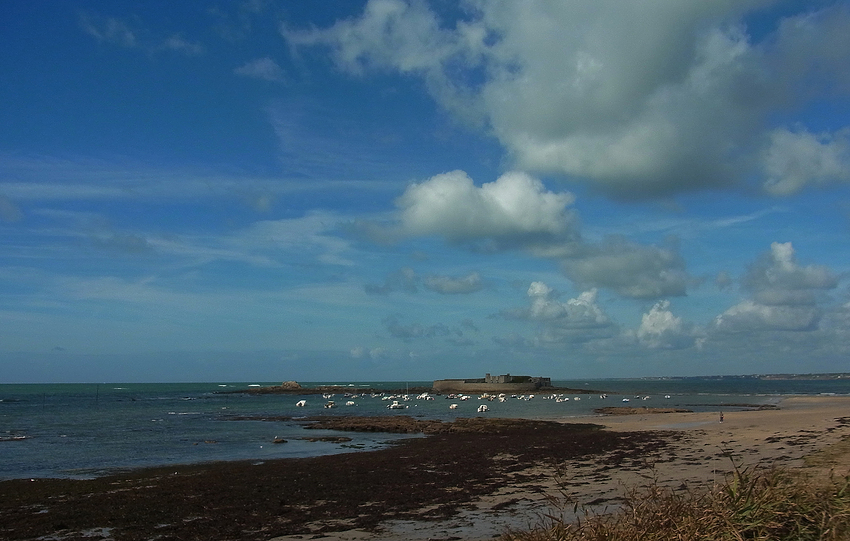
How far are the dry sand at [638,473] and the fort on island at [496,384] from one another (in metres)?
92.0

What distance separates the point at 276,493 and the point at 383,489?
3324 millimetres

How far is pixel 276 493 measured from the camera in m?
19.6

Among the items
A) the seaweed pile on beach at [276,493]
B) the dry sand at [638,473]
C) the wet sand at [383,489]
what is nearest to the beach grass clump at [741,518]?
the dry sand at [638,473]

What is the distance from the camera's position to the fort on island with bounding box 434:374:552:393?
5039 inches

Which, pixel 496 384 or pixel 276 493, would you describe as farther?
pixel 496 384

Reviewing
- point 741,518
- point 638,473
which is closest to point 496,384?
point 638,473

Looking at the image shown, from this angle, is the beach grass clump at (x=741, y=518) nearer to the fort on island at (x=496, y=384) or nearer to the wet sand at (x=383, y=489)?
the wet sand at (x=383, y=489)

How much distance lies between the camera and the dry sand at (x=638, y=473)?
14.4 metres

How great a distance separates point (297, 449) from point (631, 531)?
30.0 metres

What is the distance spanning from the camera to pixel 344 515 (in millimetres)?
16484

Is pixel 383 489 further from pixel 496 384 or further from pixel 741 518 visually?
pixel 496 384

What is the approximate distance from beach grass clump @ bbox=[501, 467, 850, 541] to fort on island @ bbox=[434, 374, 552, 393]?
399ft

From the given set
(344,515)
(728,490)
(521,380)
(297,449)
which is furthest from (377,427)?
(521,380)

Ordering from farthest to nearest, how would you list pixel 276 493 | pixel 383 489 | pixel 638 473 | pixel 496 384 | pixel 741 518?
pixel 496 384 → pixel 638 473 → pixel 383 489 → pixel 276 493 → pixel 741 518
